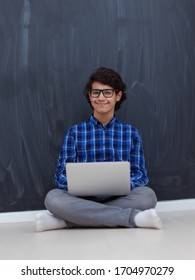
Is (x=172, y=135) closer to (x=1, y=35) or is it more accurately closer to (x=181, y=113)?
(x=181, y=113)

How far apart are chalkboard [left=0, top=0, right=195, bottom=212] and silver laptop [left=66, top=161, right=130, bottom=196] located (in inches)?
19.4

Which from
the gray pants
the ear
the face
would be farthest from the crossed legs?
the ear

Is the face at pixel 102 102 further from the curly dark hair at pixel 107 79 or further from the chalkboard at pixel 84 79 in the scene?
the chalkboard at pixel 84 79

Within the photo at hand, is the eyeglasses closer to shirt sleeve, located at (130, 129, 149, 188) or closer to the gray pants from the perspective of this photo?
shirt sleeve, located at (130, 129, 149, 188)

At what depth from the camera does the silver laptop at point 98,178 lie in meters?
1.96

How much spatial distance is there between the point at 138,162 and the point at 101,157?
0.64 ft

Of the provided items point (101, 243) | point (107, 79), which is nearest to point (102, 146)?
point (107, 79)

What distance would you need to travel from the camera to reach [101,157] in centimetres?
237

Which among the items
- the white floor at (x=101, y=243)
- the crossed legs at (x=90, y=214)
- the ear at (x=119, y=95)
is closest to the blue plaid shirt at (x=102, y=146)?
the ear at (x=119, y=95)

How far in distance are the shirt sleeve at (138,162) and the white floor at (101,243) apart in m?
0.25

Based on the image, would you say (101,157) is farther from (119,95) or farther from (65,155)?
(119,95)

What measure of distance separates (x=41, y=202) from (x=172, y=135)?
834 mm

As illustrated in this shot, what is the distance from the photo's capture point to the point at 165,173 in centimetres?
261
